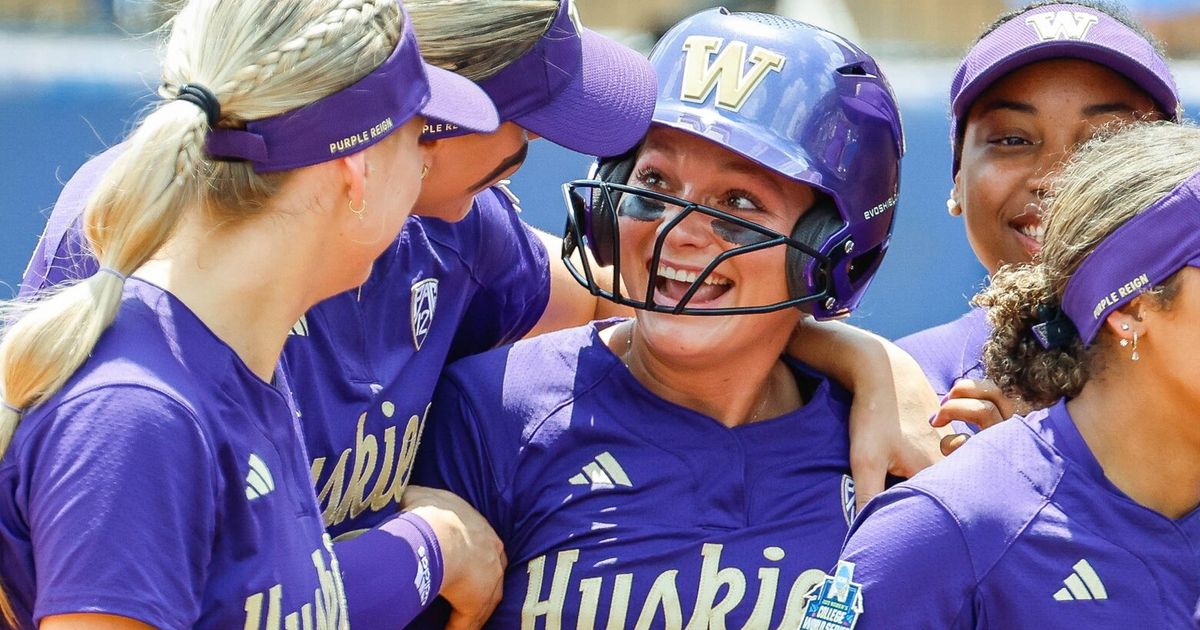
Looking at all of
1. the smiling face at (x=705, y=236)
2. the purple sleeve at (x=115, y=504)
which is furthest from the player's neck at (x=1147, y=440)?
the purple sleeve at (x=115, y=504)

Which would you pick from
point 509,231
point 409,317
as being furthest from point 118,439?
point 509,231

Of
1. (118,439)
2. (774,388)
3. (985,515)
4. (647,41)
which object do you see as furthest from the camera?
(647,41)

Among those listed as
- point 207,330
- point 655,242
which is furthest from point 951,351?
point 207,330

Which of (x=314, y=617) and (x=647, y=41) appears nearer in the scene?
(x=314, y=617)

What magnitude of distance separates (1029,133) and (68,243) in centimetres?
159

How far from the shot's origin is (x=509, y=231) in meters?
2.58

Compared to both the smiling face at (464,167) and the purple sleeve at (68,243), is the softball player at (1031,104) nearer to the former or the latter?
the smiling face at (464,167)

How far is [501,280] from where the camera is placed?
2.55 meters

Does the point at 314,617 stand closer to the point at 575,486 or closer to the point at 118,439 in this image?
the point at 118,439

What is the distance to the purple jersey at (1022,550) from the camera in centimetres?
177

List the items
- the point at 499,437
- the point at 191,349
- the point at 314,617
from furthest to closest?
the point at 499,437 < the point at 314,617 < the point at 191,349

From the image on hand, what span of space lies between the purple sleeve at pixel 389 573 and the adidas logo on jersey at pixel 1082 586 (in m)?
0.81

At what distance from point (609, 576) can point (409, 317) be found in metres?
0.51

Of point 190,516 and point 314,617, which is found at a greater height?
point 190,516
